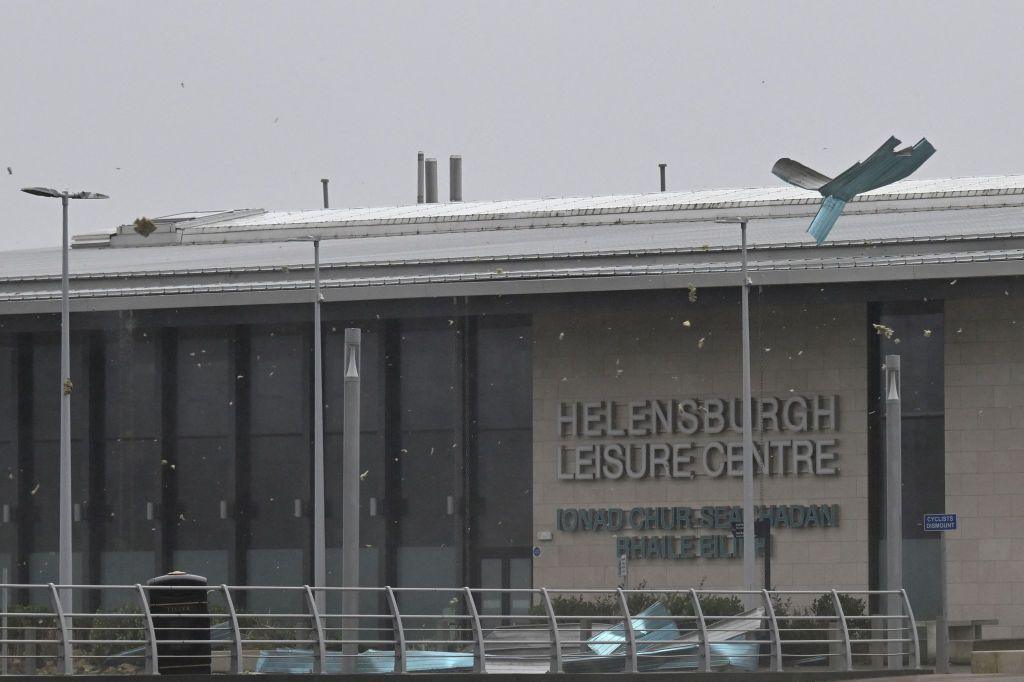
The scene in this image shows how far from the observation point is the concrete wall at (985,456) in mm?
42875

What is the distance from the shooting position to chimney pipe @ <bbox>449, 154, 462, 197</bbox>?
7944 cm

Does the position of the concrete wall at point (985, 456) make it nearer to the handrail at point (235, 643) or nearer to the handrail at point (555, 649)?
the handrail at point (555, 649)

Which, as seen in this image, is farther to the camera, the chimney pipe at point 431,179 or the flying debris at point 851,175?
the chimney pipe at point 431,179

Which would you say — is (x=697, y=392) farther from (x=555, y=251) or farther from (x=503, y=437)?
(x=555, y=251)

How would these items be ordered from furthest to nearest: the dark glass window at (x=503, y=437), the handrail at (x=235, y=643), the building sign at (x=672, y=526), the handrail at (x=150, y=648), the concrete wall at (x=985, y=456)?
the dark glass window at (x=503, y=437), the building sign at (x=672, y=526), the concrete wall at (x=985, y=456), the handrail at (x=235, y=643), the handrail at (x=150, y=648)

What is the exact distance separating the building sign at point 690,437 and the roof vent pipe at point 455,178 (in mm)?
34009

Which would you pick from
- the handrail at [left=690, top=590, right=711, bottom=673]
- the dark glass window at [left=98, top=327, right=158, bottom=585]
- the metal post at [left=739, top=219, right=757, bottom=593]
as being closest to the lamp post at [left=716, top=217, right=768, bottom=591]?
the metal post at [left=739, top=219, right=757, bottom=593]

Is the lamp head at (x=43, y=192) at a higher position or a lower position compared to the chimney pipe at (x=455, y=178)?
lower

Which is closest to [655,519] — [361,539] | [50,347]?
[361,539]

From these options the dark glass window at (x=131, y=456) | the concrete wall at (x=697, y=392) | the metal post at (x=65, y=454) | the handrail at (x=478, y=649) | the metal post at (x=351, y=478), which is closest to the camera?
the handrail at (x=478, y=649)

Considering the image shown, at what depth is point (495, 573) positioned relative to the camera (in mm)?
46375

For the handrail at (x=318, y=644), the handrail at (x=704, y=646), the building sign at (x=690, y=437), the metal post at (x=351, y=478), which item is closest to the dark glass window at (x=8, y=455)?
the building sign at (x=690, y=437)

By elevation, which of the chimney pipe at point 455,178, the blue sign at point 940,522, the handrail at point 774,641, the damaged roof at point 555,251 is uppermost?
the chimney pipe at point 455,178

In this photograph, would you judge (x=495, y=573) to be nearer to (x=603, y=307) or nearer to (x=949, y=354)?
(x=603, y=307)
